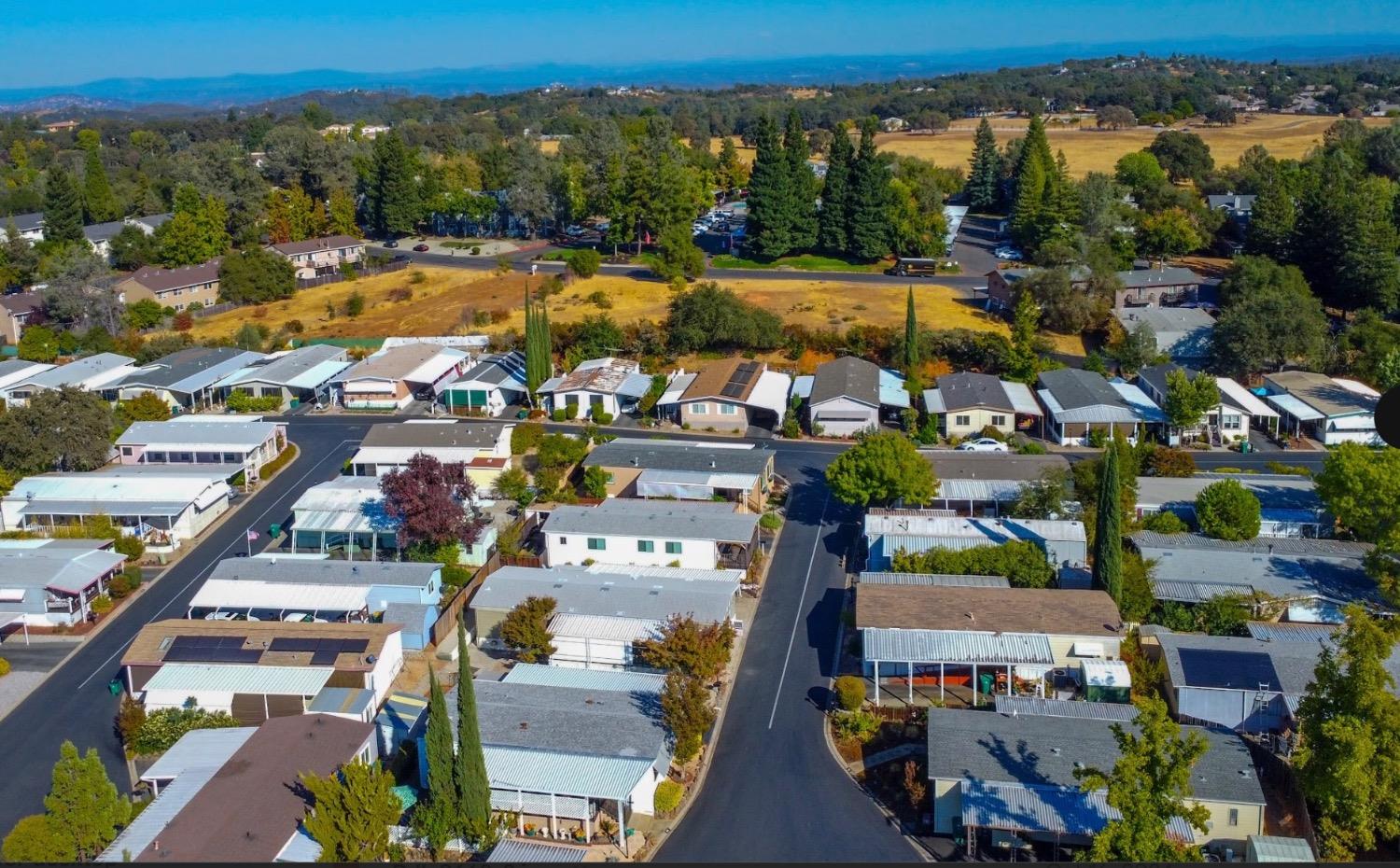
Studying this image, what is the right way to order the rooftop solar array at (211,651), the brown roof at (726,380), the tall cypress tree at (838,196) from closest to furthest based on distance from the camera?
the rooftop solar array at (211,651) → the brown roof at (726,380) → the tall cypress tree at (838,196)

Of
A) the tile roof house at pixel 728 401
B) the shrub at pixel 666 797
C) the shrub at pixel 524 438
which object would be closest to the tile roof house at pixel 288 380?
the shrub at pixel 524 438

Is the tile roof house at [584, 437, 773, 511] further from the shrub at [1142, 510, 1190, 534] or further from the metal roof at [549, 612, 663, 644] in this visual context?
the shrub at [1142, 510, 1190, 534]

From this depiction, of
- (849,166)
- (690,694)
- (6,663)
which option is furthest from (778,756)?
(849,166)

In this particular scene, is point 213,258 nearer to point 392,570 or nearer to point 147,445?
point 147,445

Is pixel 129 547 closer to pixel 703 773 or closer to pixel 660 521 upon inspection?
pixel 660 521

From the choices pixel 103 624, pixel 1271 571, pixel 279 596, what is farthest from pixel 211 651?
pixel 1271 571

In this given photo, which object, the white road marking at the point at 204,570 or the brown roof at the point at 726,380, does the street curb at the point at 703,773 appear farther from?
the brown roof at the point at 726,380
